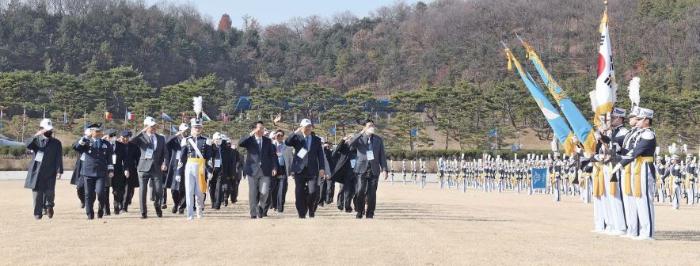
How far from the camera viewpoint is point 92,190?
16.2 metres

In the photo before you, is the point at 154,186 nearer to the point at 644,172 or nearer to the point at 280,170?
the point at 280,170

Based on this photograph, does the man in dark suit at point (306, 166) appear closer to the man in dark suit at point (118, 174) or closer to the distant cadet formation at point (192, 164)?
the distant cadet formation at point (192, 164)

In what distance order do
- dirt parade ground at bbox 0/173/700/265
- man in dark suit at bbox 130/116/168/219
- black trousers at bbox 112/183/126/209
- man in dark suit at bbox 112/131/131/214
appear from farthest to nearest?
black trousers at bbox 112/183/126/209 < man in dark suit at bbox 112/131/131/214 < man in dark suit at bbox 130/116/168/219 < dirt parade ground at bbox 0/173/700/265

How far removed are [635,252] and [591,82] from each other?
2441 inches

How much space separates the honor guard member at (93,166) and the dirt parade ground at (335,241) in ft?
1.45

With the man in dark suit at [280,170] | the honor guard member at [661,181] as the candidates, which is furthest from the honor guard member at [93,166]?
the honor guard member at [661,181]

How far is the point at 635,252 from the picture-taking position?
34.7 feet

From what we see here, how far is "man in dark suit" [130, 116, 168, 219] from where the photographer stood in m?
16.7

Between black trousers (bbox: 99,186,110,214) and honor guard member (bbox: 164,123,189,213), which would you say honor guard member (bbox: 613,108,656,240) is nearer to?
honor guard member (bbox: 164,123,189,213)

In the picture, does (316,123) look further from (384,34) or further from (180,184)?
(180,184)

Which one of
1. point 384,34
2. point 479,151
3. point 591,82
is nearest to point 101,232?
point 479,151

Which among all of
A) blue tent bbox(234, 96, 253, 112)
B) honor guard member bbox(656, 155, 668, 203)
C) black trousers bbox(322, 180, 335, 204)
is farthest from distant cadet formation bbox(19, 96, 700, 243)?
blue tent bbox(234, 96, 253, 112)

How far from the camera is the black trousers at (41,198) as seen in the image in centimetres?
1613

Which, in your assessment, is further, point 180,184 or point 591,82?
point 591,82
